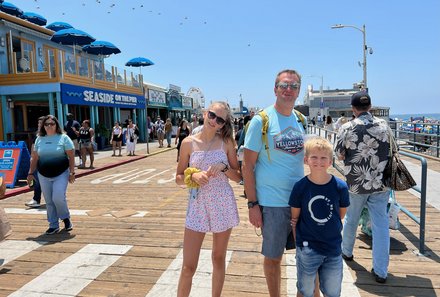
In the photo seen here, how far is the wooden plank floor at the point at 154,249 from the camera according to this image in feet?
11.5

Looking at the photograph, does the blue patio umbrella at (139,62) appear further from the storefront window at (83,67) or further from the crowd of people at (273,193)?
the crowd of people at (273,193)

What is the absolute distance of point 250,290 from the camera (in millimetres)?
3410

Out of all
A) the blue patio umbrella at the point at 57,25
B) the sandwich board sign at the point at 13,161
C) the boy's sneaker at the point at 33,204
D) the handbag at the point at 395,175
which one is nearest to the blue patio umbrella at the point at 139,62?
the blue patio umbrella at the point at 57,25

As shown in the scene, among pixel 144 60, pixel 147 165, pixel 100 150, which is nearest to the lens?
pixel 147 165

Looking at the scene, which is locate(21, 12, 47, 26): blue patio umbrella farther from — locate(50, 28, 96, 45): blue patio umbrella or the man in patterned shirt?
the man in patterned shirt

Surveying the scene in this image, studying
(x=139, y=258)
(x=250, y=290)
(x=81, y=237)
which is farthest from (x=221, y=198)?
(x=81, y=237)

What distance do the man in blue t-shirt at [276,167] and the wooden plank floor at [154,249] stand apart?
92 cm

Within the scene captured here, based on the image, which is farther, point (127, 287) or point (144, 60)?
point (144, 60)

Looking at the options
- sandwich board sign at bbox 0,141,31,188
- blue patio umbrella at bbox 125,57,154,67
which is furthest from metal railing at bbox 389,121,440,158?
blue patio umbrella at bbox 125,57,154,67

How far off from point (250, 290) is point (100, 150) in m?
18.6

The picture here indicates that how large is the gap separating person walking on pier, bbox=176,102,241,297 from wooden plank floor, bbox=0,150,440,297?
0.79m

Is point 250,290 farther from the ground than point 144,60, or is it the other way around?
point 144,60

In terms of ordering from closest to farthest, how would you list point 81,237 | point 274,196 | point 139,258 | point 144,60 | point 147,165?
point 274,196, point 139,258, point 81,237, point 147,165, point 144,60

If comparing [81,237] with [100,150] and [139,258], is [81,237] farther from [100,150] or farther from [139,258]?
[100,150]
